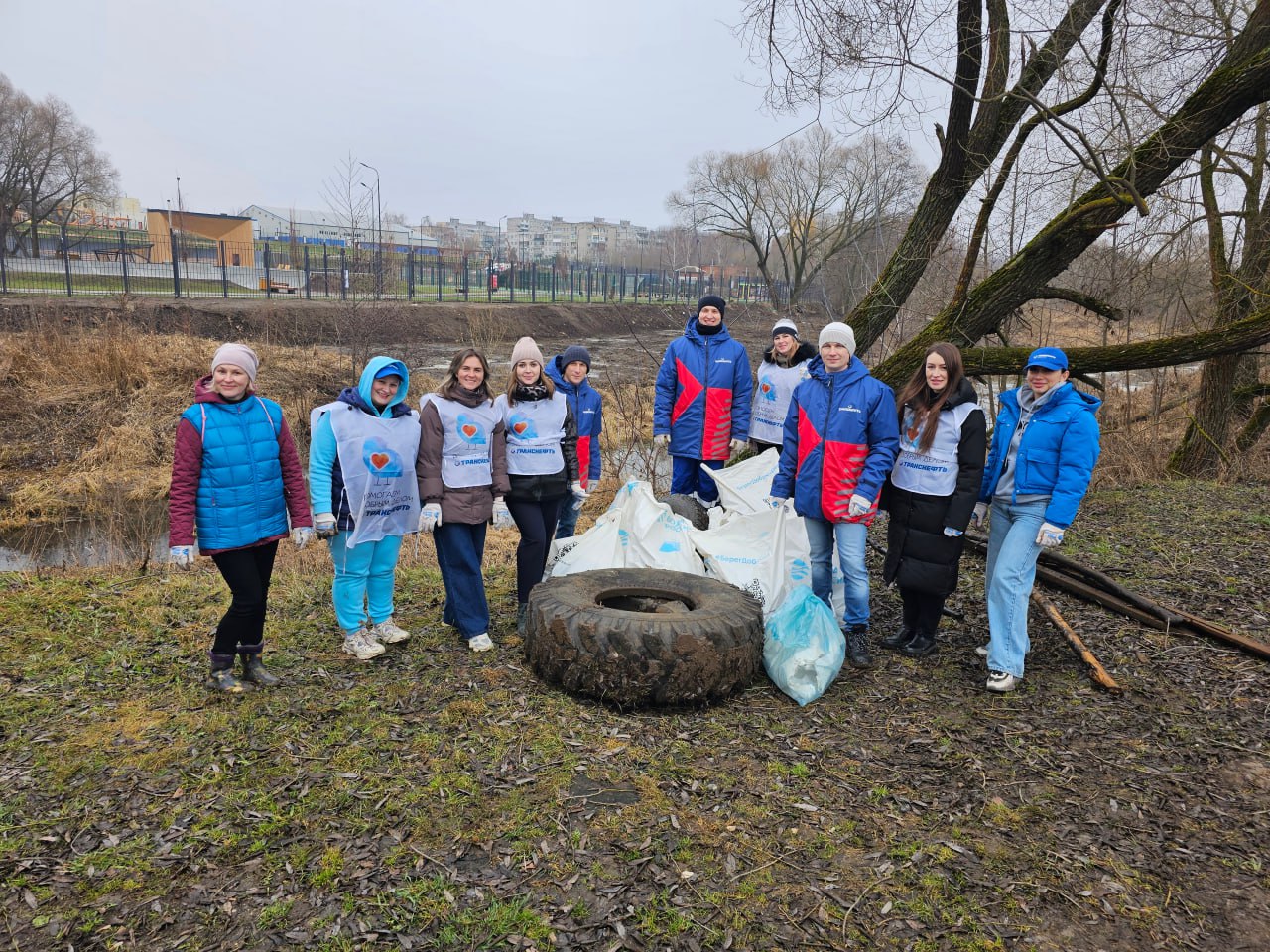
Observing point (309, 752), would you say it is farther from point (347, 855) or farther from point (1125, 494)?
point (1125, 494)

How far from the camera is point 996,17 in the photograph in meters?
6.78

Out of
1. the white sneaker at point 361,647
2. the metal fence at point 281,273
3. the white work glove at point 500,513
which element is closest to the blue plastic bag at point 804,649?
the white work glove at point 500,513

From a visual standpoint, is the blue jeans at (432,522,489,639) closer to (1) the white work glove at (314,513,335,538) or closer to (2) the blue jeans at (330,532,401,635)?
(2) the blue jeans at (330,532,401,635)

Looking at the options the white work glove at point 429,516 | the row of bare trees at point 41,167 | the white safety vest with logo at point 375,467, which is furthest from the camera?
the row of bare trees at point 41,167

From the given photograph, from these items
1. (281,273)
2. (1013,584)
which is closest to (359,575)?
(1013,584)

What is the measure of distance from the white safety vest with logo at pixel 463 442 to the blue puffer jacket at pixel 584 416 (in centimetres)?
92

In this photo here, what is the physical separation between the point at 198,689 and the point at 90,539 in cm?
680

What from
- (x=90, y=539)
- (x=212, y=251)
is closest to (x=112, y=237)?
(x=212, y=251)

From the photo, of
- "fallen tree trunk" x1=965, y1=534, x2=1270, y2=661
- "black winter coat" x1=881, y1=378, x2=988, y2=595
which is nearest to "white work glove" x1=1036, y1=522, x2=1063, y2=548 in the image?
"black winter coat" x1=881, y1=378, x2=988, y2=595

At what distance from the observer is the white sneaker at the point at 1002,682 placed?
425 cm

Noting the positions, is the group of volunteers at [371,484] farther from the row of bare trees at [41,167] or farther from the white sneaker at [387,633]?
the row of bare trees at [41,167]

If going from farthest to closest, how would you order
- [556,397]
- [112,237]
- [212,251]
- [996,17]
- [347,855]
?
[112,237] → [212,251] → [996,17] → [556,397] → [347,855]

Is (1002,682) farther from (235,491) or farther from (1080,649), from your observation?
(235,491)

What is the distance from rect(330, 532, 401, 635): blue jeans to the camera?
4445mm
